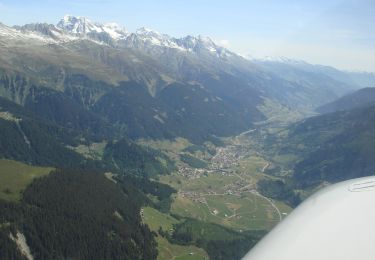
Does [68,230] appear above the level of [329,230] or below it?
below

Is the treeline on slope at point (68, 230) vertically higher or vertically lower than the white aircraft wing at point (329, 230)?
lower

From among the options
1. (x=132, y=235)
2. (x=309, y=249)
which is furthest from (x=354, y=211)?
(x=132, y=235)

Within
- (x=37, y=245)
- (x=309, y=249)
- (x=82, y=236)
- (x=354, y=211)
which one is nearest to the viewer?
(x=309, y=249)

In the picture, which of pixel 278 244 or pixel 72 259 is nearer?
pixel 278 244

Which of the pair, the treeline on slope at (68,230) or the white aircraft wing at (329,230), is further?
the treeline on slope at (68,230)

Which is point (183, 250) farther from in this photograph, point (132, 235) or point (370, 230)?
point (370, 230)

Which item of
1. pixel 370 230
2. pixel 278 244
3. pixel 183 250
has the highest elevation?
pixel 370 230

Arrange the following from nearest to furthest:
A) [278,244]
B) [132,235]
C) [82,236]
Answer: [278,244] < [82,236] < [132,235]

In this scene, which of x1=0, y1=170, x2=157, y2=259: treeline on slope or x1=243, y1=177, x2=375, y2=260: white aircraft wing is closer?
x1=243, y1=177, x2=375, y2=260: white aircraft wing

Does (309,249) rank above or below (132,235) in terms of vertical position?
above

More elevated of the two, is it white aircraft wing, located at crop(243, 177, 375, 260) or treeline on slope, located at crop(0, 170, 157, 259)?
white aircraft wing, located at crop(243, 177, 375, 260)

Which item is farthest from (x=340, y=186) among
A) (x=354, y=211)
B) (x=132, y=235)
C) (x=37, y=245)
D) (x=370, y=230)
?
(x=132, y=235)
